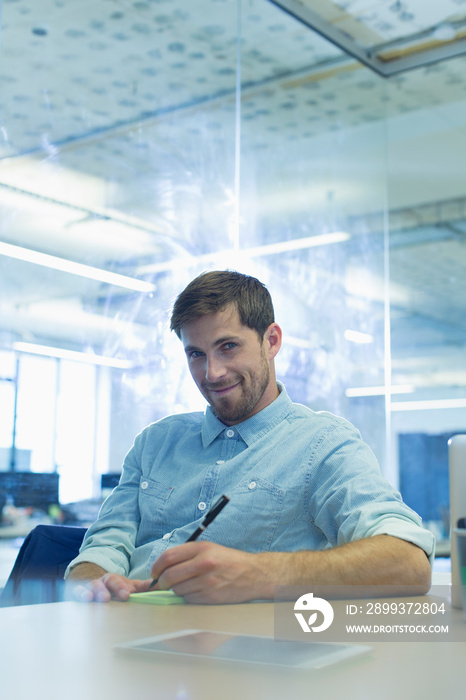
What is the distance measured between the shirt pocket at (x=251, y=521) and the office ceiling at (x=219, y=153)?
147 centimetres

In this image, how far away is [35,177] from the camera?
8.79 ft

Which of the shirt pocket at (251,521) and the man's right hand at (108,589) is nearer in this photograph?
the man's right hand at (108,589)

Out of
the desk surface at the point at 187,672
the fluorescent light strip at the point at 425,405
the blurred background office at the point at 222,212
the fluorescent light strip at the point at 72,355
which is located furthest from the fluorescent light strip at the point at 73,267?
the fluorescent light strip at the point at 425,405

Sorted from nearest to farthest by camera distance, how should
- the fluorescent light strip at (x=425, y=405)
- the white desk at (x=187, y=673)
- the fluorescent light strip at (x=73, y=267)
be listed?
the white desk at (x=187, y=673), the fluorescent light strip at (x=73, y=267), the fluorescent light strip at (x=425, y=405)

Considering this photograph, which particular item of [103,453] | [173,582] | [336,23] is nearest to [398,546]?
[173,582]

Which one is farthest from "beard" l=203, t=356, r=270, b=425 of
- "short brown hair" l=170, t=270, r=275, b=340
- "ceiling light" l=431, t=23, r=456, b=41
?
"ceiling light" l=431, t=23, r=456, b=41

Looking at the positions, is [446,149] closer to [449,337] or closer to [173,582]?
[449,337]

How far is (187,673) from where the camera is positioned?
0.60 m

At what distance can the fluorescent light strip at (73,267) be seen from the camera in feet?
8.51

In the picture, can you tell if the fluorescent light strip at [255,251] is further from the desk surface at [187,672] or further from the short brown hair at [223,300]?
the desk surface at [187,672]

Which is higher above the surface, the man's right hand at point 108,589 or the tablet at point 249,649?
the tablet at point 249,649

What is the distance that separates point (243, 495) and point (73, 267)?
166 centimetres

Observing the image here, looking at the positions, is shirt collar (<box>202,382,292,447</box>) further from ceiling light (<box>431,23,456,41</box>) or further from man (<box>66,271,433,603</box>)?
ceiling light (<box>431,23,456,41</box>)

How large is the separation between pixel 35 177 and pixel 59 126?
0.24 m
